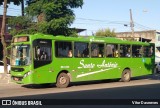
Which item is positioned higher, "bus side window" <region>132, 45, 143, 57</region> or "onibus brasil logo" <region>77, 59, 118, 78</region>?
"bus side window" <region>132, 45, 143, 57</region>

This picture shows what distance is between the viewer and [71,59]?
2197 cm

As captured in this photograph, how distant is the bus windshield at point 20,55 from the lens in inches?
782

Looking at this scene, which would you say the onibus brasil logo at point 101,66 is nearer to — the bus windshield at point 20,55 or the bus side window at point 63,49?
the bus side window at point 63,49

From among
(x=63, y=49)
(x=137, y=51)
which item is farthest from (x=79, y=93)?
(x=137, y=51)

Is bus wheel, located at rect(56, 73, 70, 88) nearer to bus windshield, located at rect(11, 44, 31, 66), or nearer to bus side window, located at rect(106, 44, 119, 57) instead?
bus windshield, located at rect(11, 44, 31, 66)

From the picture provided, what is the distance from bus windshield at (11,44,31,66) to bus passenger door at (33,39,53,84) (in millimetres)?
411

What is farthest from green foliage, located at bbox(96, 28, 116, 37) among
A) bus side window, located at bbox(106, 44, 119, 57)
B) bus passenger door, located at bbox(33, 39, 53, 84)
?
bus passenger door, located at bbox(33, 39, 53, 84)

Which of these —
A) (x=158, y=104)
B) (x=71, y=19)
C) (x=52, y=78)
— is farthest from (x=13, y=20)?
(x=158, y=104)

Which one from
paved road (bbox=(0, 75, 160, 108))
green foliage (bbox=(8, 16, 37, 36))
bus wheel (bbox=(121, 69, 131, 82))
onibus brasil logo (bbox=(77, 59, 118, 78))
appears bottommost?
paved road (bbox=(0, 75, 160, 108))

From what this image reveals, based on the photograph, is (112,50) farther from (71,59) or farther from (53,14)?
(53,14)

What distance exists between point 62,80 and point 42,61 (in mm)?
1951

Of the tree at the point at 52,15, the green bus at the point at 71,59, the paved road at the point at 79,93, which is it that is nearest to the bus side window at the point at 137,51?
the green bus at the point at 71,59

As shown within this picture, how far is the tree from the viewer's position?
30.1 meters

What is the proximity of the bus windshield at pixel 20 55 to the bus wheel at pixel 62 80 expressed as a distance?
7.81 feet
